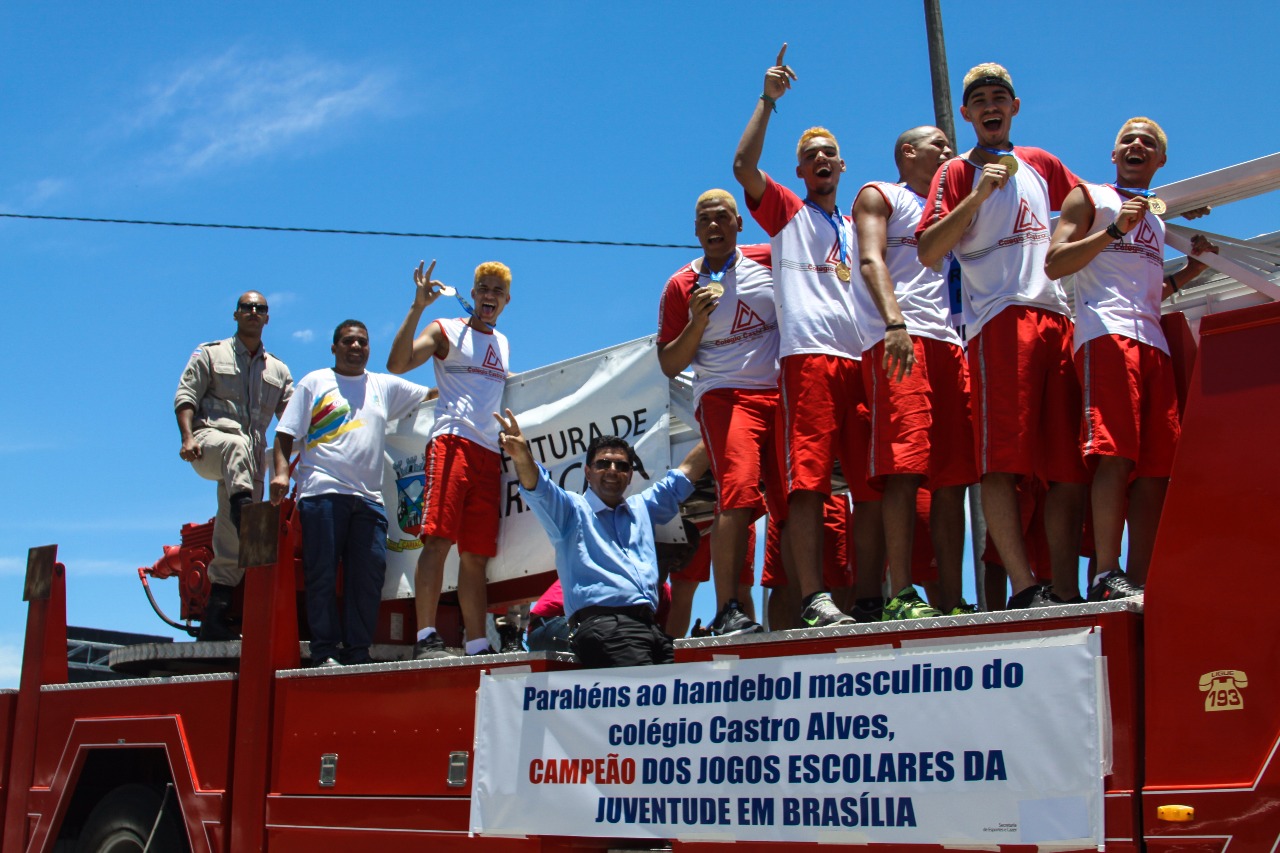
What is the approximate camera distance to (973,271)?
448 centimetres

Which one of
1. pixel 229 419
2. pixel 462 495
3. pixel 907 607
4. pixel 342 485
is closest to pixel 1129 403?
pixel 907 607

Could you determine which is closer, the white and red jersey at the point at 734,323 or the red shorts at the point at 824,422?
the red shorts at the point at 824,422

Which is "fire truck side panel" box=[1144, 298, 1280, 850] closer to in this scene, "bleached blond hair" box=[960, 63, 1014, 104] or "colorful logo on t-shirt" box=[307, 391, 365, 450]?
"bleached blond hair" box=[960, 63, 1014, 104]

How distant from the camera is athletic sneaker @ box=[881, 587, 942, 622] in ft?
13.0

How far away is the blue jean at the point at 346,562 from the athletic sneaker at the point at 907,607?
2726 mm

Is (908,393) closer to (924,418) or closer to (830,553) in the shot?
(924,418)

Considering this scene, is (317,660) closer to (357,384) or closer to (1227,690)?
(357,384)

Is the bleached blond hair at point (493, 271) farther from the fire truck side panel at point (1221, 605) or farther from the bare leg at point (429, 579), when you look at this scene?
the fire truck side panel at point (1221, 605)

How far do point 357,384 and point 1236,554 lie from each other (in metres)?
4.45

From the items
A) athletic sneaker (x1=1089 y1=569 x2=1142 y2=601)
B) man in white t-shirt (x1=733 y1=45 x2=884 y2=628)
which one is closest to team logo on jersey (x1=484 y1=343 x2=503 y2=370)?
man in white t-shirt (x1=733 y1=45 x2=884 y2=628)

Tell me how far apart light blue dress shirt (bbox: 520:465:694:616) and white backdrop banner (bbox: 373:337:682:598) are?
68 cm

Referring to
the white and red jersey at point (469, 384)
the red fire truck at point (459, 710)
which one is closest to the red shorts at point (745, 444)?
the red fire truck at point (459, 710)

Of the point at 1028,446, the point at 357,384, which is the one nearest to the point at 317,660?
the point at 357,384

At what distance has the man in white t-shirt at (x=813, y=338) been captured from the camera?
14.7ft
